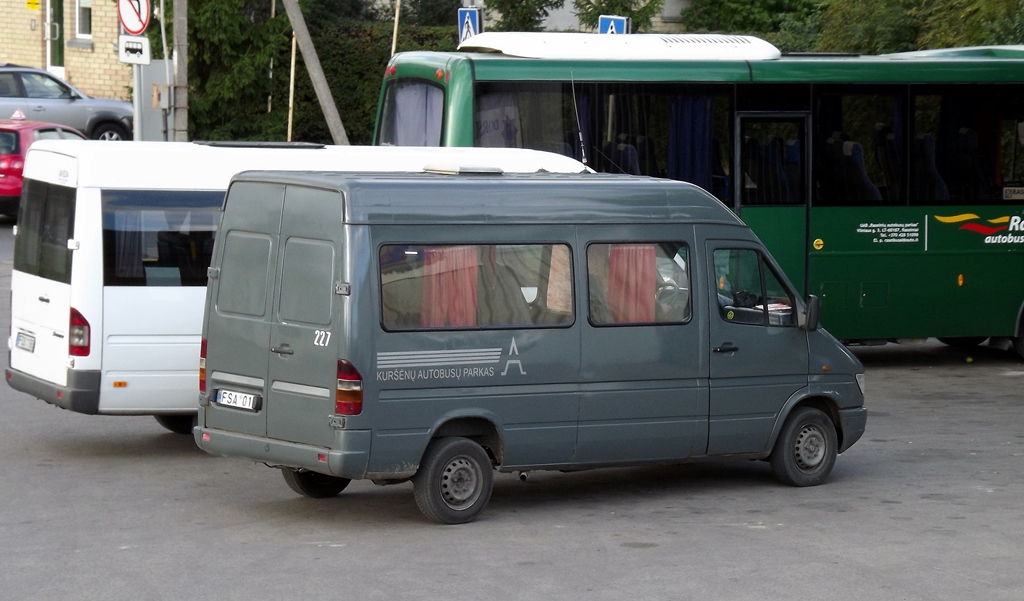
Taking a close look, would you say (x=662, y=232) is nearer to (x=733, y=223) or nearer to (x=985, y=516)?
(x=733, y=223)

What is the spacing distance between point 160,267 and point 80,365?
2.91 feet

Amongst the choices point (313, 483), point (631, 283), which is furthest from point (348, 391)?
point (631, 283)

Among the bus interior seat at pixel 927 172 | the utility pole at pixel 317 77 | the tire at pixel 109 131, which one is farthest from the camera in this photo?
the tire at pixel 109 131

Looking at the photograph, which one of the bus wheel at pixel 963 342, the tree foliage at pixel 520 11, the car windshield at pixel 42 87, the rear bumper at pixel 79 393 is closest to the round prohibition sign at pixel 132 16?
the tree foliage at pixel 520 11

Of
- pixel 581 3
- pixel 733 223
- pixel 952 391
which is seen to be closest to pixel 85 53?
pixel 581 3

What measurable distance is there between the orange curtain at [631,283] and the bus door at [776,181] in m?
6.38

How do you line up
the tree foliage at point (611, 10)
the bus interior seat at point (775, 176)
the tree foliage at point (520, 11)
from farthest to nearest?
1. the tree foliage at point (611, 10)
2. the tree foliage at point (520, 11)
3. the bus interior seat at point (775, 176)

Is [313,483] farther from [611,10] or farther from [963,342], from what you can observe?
[611,10]

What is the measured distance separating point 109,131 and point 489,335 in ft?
83.8

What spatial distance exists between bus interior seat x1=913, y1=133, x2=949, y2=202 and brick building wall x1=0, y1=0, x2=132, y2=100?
2606cm

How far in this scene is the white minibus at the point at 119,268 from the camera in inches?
420

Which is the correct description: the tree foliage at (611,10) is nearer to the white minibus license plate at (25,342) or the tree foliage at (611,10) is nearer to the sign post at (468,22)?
the sign post at (468,22)

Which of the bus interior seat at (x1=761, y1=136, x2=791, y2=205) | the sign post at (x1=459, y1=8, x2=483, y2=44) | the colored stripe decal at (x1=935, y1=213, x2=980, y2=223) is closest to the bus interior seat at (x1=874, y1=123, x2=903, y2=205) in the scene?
the colored stripe decal at (x1=935, y1=213, x2=980, y2=223)

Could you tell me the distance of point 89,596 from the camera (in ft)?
23.9
